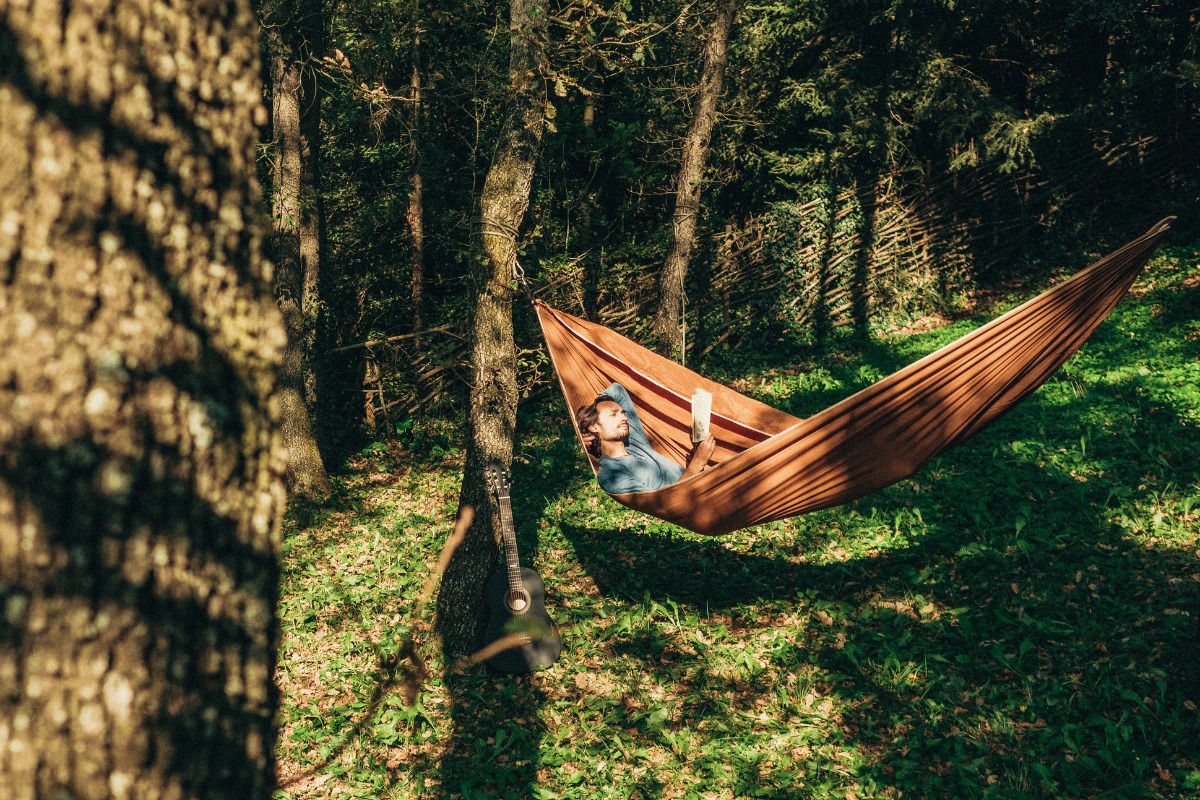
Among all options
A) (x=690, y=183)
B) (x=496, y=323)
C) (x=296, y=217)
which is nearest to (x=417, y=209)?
(x=296, y=217)

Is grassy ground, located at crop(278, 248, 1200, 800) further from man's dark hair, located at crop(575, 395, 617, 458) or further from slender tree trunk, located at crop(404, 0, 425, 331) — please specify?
slender tree trunk, located at crop(404, 0, 425, 331)

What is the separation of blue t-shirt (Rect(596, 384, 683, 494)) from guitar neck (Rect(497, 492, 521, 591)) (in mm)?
431

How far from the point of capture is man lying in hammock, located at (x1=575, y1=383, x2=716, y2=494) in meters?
3.70

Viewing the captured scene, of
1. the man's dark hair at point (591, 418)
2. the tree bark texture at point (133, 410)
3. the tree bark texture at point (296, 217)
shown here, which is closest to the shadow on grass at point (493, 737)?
the man's dark hair at point (591, 418)

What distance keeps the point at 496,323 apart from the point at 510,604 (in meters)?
1.26

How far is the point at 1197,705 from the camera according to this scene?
2863 millimetres

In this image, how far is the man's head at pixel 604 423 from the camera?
3.86m

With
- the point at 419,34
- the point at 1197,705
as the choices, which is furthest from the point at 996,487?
the point at 419,34

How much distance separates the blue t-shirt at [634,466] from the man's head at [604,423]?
3.3 inches

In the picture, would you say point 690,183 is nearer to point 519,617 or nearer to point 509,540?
point 509,540

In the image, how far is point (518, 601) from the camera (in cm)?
364

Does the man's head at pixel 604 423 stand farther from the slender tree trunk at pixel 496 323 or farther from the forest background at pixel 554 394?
the forest background at pixel 554 394

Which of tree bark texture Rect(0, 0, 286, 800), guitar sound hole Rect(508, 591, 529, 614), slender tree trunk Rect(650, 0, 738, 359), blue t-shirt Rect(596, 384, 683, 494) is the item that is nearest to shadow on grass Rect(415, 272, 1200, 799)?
guitar sound hole Rect(508, 591, 529, 614)

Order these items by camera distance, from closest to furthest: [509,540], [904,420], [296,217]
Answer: [904,420] < [509,540] < [296,217]
